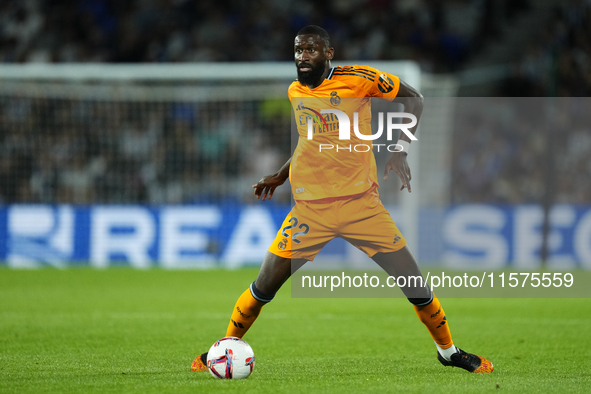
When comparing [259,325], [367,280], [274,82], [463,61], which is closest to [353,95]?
[259,325]

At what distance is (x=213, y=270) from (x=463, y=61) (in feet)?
28.8

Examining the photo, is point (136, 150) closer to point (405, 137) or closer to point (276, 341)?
point (276, 341)

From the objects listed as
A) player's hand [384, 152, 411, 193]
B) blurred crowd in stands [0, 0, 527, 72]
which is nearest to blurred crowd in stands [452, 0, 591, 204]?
blurred crowd in stands [0, 0, 527, 72]

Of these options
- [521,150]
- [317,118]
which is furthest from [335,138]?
[521,150]

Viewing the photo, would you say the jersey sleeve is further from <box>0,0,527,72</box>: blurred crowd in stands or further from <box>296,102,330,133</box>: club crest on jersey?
<box>0,0,527,72</box>: blurred crowd in stands

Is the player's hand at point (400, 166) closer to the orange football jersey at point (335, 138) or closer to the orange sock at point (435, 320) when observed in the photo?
the orange football jersey at point (335, 138)

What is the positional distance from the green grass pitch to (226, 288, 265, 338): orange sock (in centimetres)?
32

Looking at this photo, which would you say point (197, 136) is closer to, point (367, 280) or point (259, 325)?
point (367, 280)

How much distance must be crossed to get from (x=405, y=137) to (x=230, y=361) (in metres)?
1.89

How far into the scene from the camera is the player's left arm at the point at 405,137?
5168mm

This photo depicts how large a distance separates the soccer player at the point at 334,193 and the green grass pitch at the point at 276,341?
501mm

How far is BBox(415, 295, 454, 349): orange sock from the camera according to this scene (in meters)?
5.21

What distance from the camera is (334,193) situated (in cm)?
509

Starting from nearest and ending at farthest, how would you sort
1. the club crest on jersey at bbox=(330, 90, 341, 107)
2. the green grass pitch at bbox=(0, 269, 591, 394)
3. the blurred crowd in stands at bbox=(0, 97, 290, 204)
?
the green grass pitch at bbox=(0, 269, 591, 394)
the club crest on jersey at bbox=(330, 90, 341, 107)
the blurred crowd in stands at bbox=(0, 97, 290, 204)
